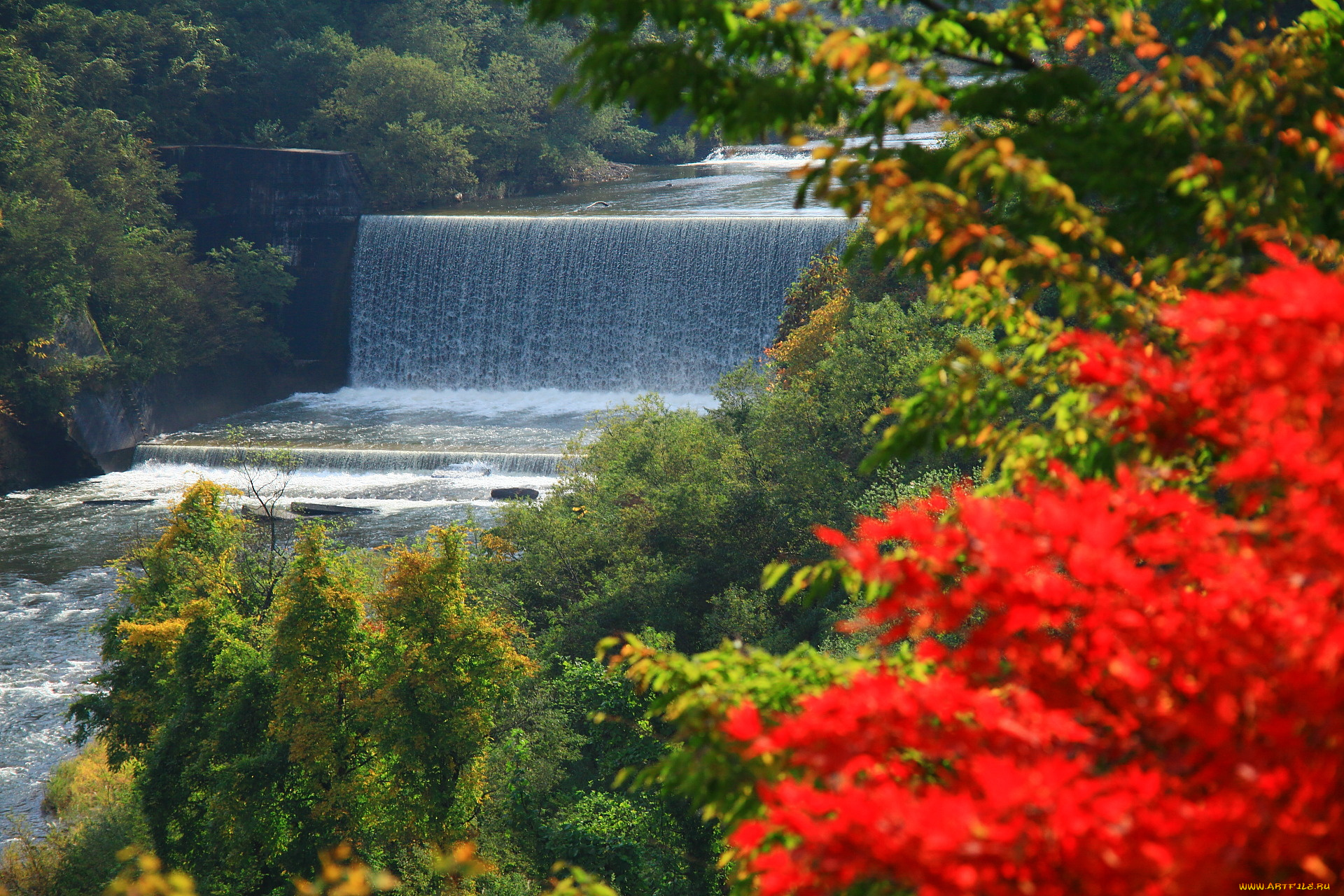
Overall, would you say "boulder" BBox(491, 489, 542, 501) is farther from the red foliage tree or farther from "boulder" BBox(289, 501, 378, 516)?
the red foliage tree

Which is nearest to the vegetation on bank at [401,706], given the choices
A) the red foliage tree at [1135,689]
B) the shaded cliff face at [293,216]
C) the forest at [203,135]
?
the red foliage tree at [1135,689]

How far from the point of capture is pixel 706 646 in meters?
16.0

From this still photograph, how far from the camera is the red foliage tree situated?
89.1 inches

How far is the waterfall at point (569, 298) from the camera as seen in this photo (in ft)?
107

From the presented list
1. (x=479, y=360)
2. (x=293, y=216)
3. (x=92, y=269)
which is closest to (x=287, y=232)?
(x=293, y=216)

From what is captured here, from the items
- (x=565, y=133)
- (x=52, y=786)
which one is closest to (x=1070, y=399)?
(x=52, y=786)

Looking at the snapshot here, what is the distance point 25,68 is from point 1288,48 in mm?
39483

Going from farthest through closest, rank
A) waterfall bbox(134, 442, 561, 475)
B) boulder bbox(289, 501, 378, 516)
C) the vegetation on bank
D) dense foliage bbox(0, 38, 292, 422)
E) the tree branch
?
1. dense foliage bbox(0, 38, 292, 422)
2. waterfall bbox(134, 442, 561, 475)
3. boulder bbox(289, 501, 378, 516)
4. the vegetation on bank
5. the tree branch

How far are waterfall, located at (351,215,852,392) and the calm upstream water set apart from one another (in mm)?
55

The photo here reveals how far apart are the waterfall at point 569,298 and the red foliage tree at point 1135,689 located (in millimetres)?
29042

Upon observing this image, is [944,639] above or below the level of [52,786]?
above

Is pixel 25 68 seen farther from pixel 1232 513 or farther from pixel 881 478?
pixel 1232 513

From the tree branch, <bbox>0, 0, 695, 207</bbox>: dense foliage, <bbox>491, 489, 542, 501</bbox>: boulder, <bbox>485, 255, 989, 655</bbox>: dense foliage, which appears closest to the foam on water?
<bbox>485, 255, 989, 655</bbox>: dense foliage

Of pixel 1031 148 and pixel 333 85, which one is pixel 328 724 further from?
pixel 333 85
